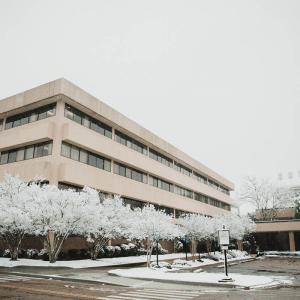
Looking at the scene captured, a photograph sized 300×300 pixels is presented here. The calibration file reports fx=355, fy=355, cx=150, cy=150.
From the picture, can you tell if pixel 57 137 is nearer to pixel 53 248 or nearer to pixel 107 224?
pixel 107 224

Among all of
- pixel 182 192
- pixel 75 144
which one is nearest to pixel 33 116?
pixel 75 144

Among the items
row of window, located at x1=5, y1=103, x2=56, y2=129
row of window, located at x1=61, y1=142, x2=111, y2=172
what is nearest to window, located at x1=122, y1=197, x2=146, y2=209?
row of window, located at x1=61, y1=142, x2=111, y2=172

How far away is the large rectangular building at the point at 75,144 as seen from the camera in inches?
1391

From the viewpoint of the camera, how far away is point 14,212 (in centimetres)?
2666

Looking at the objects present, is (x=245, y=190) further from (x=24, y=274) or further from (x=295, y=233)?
(x=24, y=274)

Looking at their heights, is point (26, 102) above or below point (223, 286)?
above

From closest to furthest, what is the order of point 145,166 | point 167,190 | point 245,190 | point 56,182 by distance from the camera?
point 56,182
point 145,166
point 167,190
point 245,190

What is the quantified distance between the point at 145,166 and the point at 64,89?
17992 mm

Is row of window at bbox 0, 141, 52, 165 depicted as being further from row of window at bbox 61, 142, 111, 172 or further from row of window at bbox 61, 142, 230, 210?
row of window at bbox 61, 142, 230, 210

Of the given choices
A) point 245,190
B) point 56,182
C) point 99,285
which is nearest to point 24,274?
point 99,285

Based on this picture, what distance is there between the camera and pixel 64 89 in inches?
1409

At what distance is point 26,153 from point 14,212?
12.5 metres

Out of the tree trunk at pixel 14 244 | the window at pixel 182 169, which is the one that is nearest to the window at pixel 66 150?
the tree trunk at pixel 14 244

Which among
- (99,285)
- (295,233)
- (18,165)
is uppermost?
(18,165)
